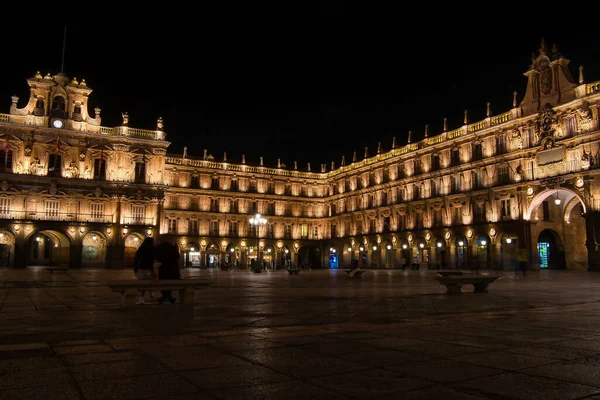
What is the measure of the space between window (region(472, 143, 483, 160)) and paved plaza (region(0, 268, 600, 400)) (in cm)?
4328

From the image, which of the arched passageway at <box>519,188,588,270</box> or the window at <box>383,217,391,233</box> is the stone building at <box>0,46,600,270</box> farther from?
the window at <box>383,217,391,233</box>

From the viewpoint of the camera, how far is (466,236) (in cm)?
5112

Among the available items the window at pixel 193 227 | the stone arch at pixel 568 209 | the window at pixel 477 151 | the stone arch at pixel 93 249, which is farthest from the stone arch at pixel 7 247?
the stone arch at pixel 568 209

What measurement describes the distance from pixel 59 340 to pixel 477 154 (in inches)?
1963

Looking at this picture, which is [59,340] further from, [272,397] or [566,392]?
[566,392]

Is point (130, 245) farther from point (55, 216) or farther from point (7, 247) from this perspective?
point (7, 247)

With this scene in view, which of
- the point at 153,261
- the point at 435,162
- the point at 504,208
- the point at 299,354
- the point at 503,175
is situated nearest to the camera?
the point at 299,354

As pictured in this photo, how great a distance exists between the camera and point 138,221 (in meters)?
54.6

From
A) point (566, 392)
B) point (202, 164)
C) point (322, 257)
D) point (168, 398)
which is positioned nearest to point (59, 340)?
point (168, 398)

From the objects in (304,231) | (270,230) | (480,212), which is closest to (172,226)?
(270,230)

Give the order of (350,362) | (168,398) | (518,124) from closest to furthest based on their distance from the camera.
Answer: (168,398) → (350,362) → (518,124)

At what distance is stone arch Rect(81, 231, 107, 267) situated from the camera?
52.5m

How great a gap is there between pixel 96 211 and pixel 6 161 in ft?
30.1

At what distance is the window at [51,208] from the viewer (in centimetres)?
5025
